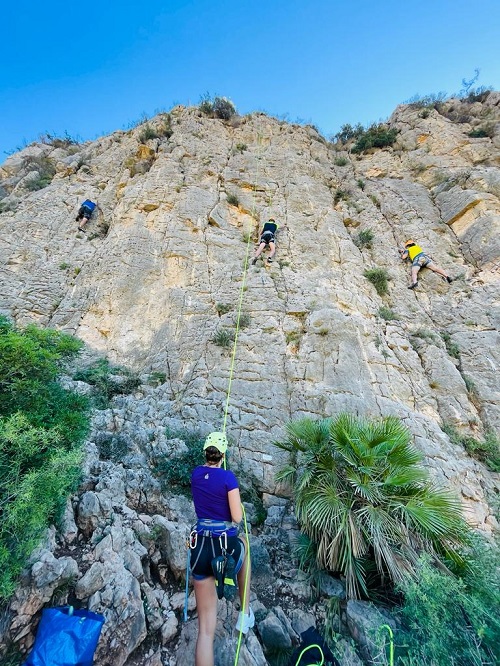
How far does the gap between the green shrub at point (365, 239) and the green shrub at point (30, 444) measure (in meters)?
10.1

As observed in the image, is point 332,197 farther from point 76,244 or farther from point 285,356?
point 76,244

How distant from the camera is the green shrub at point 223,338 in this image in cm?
719

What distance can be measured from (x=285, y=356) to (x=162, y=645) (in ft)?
16.8

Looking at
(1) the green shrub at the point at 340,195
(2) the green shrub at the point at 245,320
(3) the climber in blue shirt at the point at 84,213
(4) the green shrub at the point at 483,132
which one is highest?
(4) the green shrub at the point at 483,132

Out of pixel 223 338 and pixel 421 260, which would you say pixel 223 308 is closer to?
pixel 223 338

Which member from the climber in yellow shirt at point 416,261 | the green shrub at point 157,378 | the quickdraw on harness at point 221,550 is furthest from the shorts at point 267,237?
the quickdraw on harness at point 221,550

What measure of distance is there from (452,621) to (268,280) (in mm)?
7509

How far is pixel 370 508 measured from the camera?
3.58 meters

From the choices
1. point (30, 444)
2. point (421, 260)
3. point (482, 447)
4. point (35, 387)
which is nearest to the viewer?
point (30, 444)

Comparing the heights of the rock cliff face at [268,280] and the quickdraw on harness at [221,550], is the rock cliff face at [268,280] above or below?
above

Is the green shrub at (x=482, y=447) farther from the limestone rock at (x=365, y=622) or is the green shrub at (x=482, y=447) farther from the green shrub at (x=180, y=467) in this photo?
the green shrub at (x=180, y=467)

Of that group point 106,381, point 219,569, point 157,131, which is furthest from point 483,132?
point 219,569

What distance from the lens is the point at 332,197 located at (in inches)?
494

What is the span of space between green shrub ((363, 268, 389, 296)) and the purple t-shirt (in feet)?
26.1
